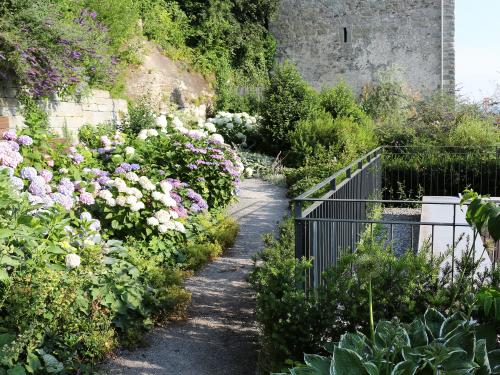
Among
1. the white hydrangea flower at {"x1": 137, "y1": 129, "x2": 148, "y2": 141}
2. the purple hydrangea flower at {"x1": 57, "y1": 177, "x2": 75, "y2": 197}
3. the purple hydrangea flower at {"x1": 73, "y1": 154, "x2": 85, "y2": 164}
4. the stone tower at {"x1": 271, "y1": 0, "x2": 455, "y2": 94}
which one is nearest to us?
the purple hydrangea flower at {"x1": 57, "y1": 177, "x2": 75, "y2": 197}

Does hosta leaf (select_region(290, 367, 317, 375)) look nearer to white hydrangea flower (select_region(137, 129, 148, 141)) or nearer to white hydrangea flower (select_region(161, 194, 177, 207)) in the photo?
white hydrangea flower (select_region(161, 194, 177, 207))

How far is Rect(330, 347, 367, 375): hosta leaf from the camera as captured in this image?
2.19m

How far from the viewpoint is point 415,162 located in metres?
9.86

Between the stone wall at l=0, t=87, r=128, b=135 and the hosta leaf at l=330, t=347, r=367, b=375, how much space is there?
545 cm

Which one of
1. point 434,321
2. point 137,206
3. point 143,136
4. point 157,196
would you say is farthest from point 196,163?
point 434,321

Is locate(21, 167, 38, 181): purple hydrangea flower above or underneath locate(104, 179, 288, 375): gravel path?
above

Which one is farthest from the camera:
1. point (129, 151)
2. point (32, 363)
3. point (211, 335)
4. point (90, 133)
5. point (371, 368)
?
point (90, 133)

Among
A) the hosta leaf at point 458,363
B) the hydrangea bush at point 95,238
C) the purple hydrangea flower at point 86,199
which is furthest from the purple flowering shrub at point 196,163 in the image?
the hosta leaf at point 458,363

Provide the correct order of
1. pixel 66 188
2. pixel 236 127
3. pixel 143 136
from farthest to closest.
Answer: pixel 236 127
pixel 143 136
pixel 66 188

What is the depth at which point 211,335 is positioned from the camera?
3828 millimetres

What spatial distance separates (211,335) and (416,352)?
1.87 m

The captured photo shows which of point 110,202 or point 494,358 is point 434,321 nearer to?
point 494,358

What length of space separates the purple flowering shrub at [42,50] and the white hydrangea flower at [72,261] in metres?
3.89

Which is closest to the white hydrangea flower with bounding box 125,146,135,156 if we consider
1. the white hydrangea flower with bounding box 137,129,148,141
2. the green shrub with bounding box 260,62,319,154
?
the white hydrangea flower with bounding box 137,129,148,141
